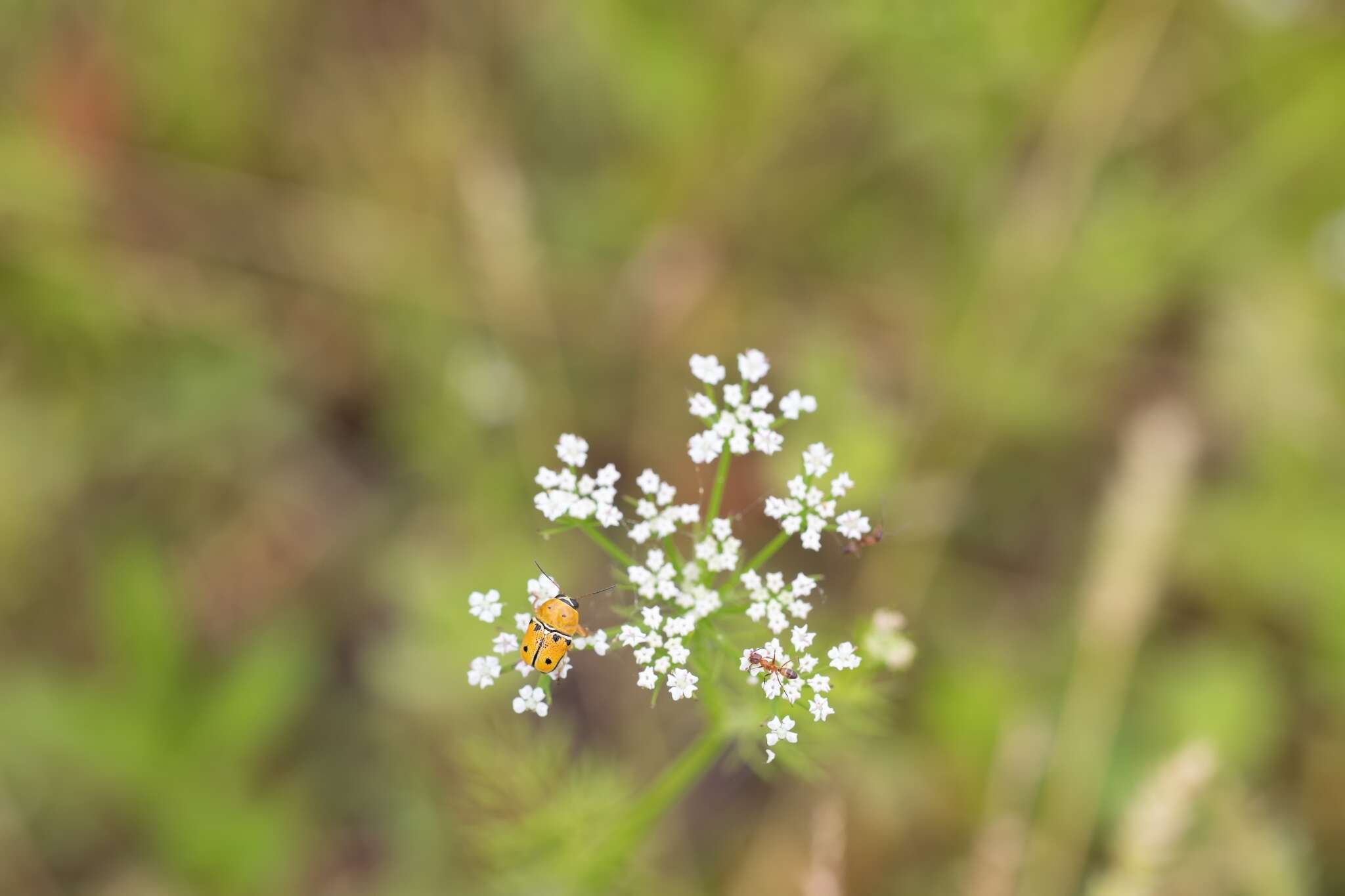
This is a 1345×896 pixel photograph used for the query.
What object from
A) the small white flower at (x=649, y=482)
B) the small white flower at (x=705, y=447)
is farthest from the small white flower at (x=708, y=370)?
the small white flower at (x=649, y=482)

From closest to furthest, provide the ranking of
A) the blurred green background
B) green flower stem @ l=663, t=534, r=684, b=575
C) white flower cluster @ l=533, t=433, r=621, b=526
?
1. white flower cluster @ l=533, t=433, r=621, b=526
2. green flower stem @ l=663, t=534, r=684, b=575
3. the blurred green background

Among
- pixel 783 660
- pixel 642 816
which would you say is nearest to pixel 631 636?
pixel 783 660

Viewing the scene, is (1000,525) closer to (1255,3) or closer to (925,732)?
(925,732)

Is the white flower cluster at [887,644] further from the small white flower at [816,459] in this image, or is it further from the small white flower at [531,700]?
the small white flower at [531,700]

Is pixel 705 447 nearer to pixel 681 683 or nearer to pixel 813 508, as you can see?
pixel 813 508

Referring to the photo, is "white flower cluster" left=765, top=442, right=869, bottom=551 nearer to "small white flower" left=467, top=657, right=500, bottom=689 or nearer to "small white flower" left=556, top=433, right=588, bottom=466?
"small white flower" left=556, top=433, right=588, bottom=466

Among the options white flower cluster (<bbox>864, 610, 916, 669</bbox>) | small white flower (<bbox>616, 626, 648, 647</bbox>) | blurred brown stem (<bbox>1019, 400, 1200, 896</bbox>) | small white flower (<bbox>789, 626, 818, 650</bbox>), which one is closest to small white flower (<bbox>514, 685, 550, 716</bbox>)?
small white flower (<bbox>616, 626, 648, 647</bbox>)

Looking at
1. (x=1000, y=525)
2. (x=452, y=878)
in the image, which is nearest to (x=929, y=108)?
(x=1000, y=525)

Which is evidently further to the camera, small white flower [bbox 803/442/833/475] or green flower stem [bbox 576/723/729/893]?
green flower stem [bbox 576/723/729/893]
